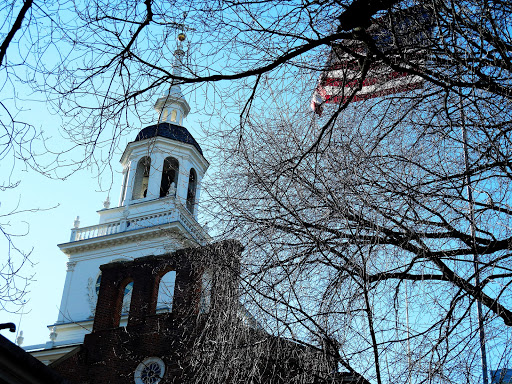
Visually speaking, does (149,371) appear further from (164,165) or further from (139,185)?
(139,185)

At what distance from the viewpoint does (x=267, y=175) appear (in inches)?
302

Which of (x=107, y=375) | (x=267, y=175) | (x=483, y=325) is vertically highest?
(x=107, y=375)

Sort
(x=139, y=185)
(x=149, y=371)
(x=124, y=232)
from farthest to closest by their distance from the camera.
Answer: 1. (x=139, y=185)
2. (x=124, y=232)
3. (x=149, y=371)

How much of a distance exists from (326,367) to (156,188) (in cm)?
2903

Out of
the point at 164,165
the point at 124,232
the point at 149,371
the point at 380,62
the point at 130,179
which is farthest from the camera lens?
the point at 130,179

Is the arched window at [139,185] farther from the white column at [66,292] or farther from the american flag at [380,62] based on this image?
the american flag at [380,62]

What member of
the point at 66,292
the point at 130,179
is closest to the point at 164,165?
the point at 130,179

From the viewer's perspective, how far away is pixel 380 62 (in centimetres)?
652

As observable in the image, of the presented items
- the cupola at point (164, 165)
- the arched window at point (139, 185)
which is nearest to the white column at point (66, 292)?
the cupola at point (164, 165)

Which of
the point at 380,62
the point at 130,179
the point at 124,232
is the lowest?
the point at 380,62

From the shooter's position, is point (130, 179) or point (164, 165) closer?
point (164, 165)

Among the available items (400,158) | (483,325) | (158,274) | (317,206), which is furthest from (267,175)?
(158,274)

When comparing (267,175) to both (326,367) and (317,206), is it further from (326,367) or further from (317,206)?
(326,367)

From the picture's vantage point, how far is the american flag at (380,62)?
19.9ft
